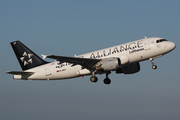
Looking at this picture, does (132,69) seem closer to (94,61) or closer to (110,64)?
(110,64)

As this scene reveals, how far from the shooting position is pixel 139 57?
40562mm

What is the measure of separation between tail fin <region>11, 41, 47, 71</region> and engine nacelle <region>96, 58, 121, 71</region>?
35.5ft

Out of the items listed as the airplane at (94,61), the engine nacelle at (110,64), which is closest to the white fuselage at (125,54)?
the airplane at (94,61)

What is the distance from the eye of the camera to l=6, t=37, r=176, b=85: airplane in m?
40.4

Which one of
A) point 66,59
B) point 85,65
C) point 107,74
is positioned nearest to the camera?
point 66,59

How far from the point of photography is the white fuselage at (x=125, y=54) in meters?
40.4

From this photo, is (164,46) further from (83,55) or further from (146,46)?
(83,55)

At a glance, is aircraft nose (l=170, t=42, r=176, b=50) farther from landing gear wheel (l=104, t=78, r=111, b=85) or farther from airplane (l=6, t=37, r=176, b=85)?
landing gear wheel (l=104, t=78, r=111, b=85)

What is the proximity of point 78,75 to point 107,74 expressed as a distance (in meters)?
5.87

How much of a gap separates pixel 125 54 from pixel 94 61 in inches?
179

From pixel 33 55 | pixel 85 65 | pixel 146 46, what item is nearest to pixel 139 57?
pixel 146 46

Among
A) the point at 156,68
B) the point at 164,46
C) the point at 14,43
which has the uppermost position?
the point at 14,43

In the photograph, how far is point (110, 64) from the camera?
4025 cm

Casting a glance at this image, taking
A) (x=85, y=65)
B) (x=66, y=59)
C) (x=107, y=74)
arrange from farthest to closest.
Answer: (x=107, y=74) → (x=85, y=65) → (x=66, y=59)
